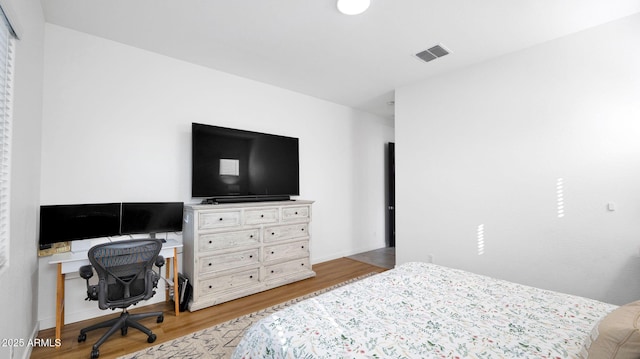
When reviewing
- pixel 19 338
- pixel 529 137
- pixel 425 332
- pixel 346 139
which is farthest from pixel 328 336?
pixel 346 139

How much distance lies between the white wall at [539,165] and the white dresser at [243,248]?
5.49 ft

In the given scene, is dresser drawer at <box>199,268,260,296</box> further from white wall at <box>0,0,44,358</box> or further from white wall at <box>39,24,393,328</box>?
white wall at <box>0,0,44,358</box>

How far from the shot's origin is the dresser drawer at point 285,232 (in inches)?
140

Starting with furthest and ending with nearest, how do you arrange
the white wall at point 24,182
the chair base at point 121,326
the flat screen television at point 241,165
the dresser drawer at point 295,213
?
1. the dresser drawer at point 295,213
2. the flat screen television at point 241,165
3. the chair base at point 121,326
4. the white wall at point 24,182

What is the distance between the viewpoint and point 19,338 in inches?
73.5

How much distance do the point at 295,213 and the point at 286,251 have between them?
20.8 inches

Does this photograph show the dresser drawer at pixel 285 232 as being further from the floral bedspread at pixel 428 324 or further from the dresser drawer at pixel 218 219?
the floral bedspread at pixel 428 324

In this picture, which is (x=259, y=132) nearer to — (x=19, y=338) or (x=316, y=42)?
(x=316, y=42)

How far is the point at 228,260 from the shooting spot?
317 centimetres

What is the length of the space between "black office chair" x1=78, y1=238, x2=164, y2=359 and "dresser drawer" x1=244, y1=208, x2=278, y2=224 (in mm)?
1117

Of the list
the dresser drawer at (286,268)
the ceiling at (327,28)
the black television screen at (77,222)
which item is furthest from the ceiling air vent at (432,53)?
the black television screen at (77,222)

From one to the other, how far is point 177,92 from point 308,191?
2347 millimetres

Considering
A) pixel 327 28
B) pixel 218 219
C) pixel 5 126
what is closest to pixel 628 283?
pixel 327 28

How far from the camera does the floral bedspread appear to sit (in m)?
1.16
